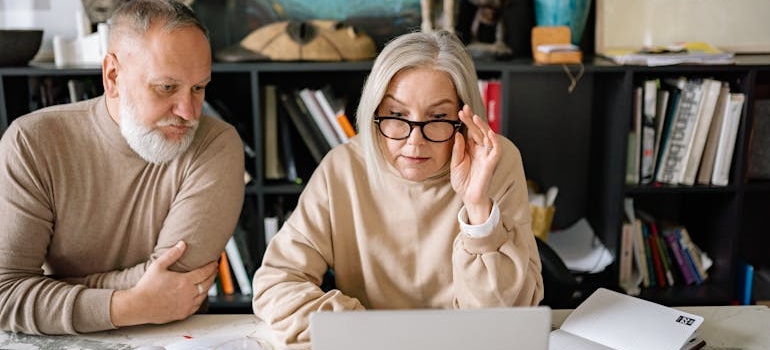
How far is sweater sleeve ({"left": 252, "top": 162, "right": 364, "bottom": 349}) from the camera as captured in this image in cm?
141

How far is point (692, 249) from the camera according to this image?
2.83 m

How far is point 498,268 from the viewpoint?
1438mm

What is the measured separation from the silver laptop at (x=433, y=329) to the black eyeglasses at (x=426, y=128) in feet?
1.82

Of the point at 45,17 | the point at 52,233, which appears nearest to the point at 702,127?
the point at 52,233

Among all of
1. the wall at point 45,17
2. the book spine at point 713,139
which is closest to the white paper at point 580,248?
the book spine at point 713,139

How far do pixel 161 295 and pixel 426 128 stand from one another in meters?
0.64

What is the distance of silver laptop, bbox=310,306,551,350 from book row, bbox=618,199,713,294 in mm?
1880

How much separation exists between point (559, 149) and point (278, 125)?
1.14 m

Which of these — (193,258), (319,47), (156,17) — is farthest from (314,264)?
(319,47)

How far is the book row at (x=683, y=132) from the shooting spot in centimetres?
259

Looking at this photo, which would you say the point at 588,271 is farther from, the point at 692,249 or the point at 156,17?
the point at 156,17

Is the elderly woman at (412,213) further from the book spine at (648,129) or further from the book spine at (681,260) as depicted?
the book spine at (681,260)

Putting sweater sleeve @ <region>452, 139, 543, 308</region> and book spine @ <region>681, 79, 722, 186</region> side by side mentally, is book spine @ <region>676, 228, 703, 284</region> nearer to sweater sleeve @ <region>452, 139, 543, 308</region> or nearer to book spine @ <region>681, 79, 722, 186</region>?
book spine @ <region>681, 79, 722, 186</region>

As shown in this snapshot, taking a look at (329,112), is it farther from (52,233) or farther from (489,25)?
(52,233)
